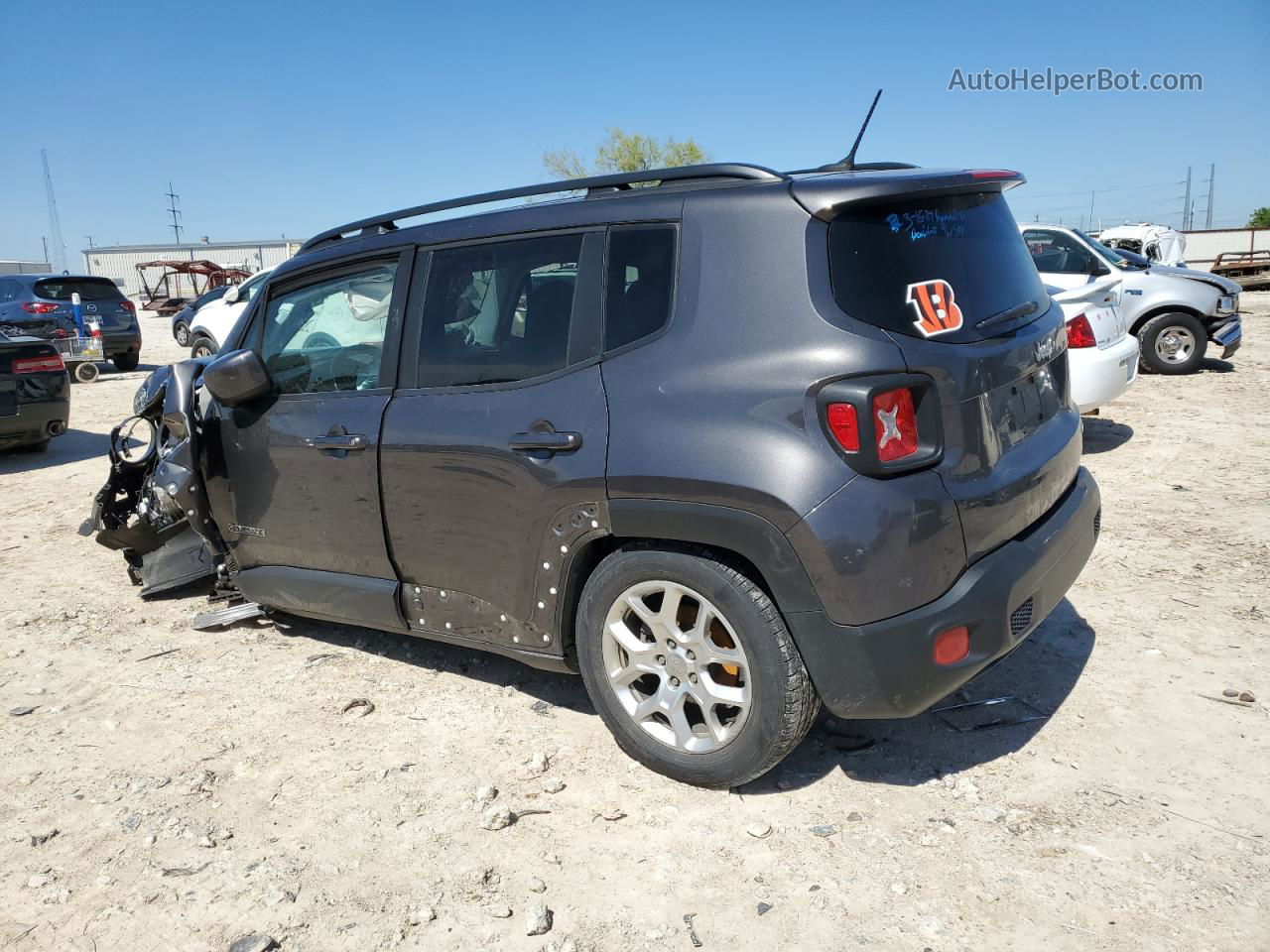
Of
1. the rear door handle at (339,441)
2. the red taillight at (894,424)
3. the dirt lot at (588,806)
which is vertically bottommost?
the dirt lot at (588,806)

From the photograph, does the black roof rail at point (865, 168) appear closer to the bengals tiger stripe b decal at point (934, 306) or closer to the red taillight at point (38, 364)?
the bengals tiger stripe b decal at point (934, 306)

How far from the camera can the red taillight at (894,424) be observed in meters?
2.53

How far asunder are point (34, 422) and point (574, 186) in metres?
7.75

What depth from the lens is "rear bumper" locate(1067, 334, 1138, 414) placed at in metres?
7.09

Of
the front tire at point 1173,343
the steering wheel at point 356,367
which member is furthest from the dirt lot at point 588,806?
the front tire at point 1173,343

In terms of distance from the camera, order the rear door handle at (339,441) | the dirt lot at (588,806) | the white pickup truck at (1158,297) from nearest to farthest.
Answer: the dirt lot at (588,806) → the rear door handle at (339,441) → the white pickup truck at (1158,297)

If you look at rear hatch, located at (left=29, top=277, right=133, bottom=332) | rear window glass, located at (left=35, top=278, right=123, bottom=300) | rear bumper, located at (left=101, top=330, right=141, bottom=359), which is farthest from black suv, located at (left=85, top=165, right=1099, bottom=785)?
rear bumper, located at (left=101, top=330, right=141, bottom=359)

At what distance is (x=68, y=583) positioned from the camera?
18.0ft

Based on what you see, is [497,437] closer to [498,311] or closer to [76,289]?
[498,311]

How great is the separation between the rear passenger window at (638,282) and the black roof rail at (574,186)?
0.65 ft

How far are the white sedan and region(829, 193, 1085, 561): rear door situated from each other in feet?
14.3

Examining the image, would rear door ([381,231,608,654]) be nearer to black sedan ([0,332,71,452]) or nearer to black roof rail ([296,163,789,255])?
black roof rail ([296,163,789,255])

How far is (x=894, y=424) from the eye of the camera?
2547mm

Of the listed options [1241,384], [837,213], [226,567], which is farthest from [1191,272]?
[226,567]
